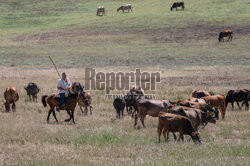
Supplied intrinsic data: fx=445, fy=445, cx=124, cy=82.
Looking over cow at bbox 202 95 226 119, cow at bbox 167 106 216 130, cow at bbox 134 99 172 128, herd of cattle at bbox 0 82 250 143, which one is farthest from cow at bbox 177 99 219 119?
cow at bbox 202 95 226 119

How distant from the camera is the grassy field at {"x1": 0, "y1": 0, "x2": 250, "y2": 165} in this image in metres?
11.6

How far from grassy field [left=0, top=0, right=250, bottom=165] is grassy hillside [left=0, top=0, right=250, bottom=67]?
12 cm

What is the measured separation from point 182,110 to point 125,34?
46.0 m

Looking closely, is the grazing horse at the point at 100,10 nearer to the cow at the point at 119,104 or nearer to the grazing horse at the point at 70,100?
the cow at the point at 119,104

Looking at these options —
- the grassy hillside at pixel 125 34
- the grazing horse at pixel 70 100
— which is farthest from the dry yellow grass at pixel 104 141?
the grassy hillside at pixel 125 34

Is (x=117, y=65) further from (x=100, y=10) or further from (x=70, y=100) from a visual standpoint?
(x=100, y=10)

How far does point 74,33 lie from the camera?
2482 inches

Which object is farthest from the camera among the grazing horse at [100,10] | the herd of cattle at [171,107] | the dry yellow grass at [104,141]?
the grazing horse at [100,10]

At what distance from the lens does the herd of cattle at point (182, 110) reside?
12.9 metres

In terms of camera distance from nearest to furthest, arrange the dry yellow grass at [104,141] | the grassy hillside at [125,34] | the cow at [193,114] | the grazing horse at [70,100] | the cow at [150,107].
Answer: the dry yellow grass at [104,141]
the cow at [193,114]
the cow at [150,107]
the grazing horse at [70,100]
the grassy hillside at [125,34]

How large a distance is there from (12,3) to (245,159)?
287ft

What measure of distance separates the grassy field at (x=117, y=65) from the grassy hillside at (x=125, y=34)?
12cm

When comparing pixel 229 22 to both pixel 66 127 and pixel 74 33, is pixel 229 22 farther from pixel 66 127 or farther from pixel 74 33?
pixel 66 127

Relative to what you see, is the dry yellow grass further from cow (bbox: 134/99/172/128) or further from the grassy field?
cow (bbox: 134/99/172/128)
